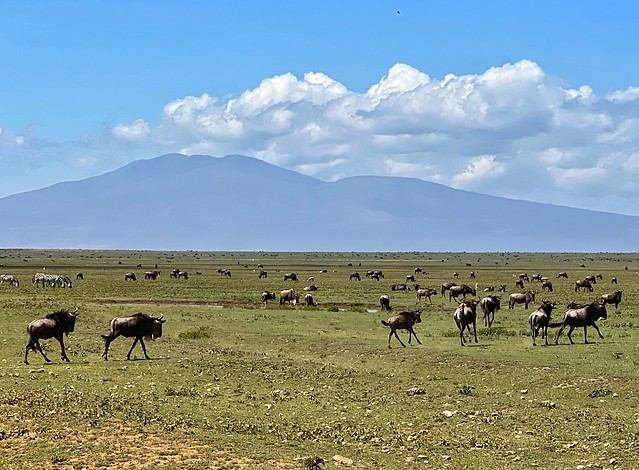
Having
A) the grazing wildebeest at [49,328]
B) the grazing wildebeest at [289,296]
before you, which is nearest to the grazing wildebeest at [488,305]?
the grazing wildebeest at [289,296]

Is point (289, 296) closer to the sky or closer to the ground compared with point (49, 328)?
closer to the ground

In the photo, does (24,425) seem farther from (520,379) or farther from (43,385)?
(520,379)

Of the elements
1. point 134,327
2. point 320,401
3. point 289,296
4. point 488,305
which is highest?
point 488,305

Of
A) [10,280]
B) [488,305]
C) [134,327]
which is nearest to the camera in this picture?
[134,327]

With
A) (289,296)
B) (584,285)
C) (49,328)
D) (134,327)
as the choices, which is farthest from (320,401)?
(584,285)

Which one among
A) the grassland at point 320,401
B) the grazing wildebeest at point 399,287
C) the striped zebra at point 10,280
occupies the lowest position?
the grassland at point 320,401

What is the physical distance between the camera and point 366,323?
43.2 meters

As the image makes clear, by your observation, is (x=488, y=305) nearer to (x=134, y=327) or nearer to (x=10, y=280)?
(x=134, y=327)

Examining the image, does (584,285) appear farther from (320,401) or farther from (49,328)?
(320,401)

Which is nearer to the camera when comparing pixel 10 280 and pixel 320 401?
pixel 320 401

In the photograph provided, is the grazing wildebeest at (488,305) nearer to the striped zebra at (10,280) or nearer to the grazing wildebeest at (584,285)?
the grazing wildebeest at (584,285)

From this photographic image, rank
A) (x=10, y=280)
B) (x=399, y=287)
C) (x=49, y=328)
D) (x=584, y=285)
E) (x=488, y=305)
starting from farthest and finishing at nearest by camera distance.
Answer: (x=10, y=280)
(x=399, y=287)
(x=584, y=285)
(x=488, y=305)
(x=49, y=328)

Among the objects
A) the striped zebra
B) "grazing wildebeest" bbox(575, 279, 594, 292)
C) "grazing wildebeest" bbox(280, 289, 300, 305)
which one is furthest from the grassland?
the striped zebra

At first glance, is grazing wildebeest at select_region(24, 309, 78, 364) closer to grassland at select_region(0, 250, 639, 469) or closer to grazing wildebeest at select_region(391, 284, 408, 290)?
grassland at select_region(0, 250, 639, 469)
